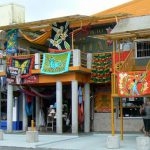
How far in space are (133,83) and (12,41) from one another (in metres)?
11.2

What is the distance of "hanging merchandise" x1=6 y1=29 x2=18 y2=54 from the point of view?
87.4ft

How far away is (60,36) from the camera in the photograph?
25.2 metres

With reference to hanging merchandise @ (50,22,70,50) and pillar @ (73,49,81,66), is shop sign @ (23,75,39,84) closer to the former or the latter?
hanging merchandise @ (50,22,70,50)

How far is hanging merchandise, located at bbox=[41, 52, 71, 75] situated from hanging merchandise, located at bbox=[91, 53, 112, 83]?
177cm

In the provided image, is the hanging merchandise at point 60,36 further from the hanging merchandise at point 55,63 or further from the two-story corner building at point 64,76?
the hanging merchandise at point 55,63

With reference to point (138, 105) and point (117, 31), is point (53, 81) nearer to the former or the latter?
point (138, 105)

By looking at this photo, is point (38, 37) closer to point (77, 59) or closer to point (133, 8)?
point (77, 59)

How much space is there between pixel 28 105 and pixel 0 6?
36.0ft

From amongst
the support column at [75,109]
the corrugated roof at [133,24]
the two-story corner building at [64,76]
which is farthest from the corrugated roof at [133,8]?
the support column at [75,109]

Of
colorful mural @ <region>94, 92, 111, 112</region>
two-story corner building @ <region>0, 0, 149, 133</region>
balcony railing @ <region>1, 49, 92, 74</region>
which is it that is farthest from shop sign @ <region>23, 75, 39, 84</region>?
colorful mural @ <region>94, 92, 111, 112</region>

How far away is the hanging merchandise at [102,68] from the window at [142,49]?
1.59m

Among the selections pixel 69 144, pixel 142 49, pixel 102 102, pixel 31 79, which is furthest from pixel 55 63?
pixel 69 144

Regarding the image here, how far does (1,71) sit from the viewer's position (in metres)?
26.6

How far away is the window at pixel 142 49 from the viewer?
23.4 meters
